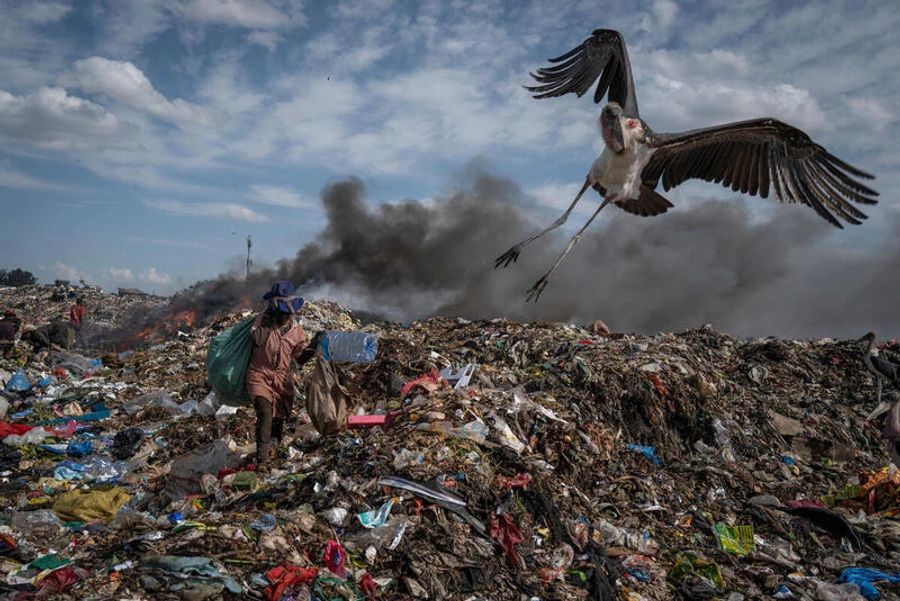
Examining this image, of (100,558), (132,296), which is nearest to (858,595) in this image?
(100,558)

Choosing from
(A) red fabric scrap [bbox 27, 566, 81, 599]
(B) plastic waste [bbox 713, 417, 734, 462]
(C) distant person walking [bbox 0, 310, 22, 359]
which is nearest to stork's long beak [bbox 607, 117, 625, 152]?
(A) red fabric scrap [bbox 27, 566, 81, 599]

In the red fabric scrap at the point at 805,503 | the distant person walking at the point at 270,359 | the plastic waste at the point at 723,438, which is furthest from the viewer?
the plastic waste at the point at 723,438

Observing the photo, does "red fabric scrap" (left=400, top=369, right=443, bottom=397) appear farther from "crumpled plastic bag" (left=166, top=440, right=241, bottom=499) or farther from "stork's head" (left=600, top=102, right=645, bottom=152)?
"stork's head" (left=600, top=102, right=645, bottom=152)

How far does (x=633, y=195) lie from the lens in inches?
180

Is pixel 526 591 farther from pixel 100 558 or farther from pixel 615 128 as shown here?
pixel 615 128

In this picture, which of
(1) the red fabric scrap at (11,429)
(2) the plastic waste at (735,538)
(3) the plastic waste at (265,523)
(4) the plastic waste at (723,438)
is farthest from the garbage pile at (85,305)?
(2) the plastic waste at (735,538)

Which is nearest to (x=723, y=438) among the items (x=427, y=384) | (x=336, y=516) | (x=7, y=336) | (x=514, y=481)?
(x=427, y=384)

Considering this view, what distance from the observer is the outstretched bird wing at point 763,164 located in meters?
3.61

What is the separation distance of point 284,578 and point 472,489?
1.48 metres

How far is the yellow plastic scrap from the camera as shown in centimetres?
414

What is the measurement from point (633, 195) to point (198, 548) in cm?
363

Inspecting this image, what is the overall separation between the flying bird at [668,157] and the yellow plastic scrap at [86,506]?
3171 mm

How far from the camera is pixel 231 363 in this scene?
16.2 feet

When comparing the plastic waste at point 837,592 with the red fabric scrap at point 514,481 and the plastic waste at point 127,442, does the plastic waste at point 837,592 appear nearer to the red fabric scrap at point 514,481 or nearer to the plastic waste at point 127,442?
the red fabric scrap at point 514,481
